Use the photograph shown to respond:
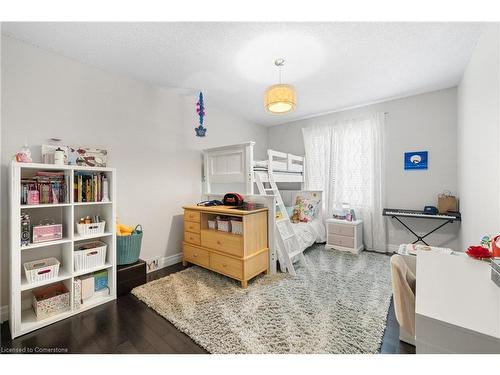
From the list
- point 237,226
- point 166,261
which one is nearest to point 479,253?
point 237,226

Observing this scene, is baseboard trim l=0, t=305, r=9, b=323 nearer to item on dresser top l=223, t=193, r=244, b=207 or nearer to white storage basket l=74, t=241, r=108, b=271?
white storage basket l=74, t=241, r=108, b=271

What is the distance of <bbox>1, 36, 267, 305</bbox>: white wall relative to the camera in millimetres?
1936

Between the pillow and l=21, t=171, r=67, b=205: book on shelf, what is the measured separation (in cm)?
327

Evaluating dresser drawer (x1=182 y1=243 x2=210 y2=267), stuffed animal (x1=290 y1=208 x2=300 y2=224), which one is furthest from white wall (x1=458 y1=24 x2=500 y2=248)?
dresser drawer (x1=182 y1=243 x2=210 y2=267)

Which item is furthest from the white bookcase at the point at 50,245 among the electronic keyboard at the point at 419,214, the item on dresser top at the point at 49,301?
the electronic keyboard at the point at 419,214

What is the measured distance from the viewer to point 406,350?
4.82ft

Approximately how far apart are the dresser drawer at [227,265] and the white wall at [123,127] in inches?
32.6

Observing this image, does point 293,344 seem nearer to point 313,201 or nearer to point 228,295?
point 228,295

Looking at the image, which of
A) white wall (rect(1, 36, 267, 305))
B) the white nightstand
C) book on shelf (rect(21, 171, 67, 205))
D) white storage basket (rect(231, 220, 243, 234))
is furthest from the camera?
the white nightstand

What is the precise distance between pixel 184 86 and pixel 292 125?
7.93ft

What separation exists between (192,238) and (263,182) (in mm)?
1256
